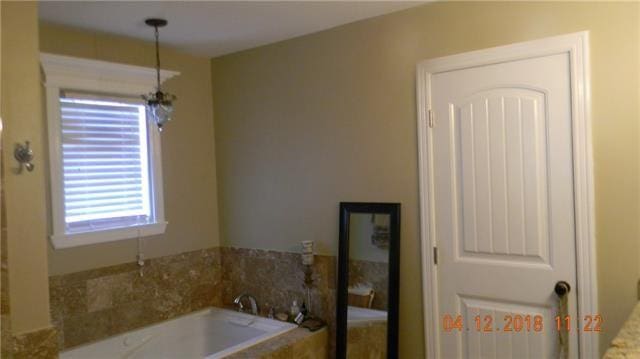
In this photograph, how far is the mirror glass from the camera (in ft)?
9.25

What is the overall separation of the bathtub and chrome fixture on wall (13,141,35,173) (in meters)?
1.87

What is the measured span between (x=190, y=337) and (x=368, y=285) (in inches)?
55.6

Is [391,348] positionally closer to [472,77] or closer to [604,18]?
[472,77]

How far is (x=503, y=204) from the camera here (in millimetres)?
2402

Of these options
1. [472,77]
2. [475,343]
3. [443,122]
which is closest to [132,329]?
[475,343]

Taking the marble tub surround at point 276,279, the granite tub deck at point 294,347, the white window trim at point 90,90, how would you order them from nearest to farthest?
the granite tub deck at point 294,347
the white window trim at point 90,90
the marble tub surround at point 276,279

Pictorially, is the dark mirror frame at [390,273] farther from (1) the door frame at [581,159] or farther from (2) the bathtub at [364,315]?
(1) the door frame at [581,159]

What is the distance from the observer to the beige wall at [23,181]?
199 centimetres

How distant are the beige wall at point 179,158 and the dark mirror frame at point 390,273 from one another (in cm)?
122

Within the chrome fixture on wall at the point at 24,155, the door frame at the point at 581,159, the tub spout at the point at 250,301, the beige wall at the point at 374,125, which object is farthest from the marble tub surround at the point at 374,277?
the chrome fixture on wall at the point at 24,155

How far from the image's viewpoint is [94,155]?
3070 mm

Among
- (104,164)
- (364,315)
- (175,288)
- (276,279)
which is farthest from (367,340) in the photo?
(104,164)

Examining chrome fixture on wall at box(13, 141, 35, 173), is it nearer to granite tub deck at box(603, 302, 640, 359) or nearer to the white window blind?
the white window blind

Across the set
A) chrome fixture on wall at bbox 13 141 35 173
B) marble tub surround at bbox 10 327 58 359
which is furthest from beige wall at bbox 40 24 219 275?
chrome fixture on wall at bbox 13 141 35 173
